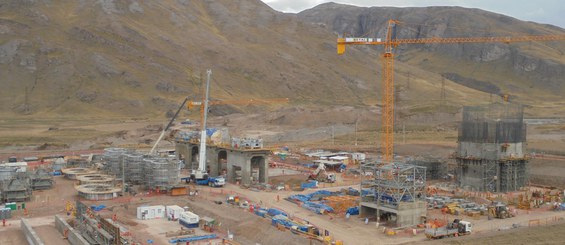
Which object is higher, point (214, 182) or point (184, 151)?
point (184, 151)

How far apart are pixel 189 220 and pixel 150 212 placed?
5.09 m

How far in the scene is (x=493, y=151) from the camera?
58.5 meters

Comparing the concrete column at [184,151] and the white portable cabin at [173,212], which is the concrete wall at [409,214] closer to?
the white portable cabin at [173,212]

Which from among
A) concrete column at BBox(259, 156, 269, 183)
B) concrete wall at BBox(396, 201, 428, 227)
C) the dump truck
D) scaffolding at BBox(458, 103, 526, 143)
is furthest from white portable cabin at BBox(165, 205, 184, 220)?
scaffolding at BBox(458, 103, 526, 143)

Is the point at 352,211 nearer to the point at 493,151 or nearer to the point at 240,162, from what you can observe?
the point at 493,151

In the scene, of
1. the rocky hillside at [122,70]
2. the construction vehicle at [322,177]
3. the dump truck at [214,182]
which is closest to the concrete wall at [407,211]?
the construction vehicle at [322,177]

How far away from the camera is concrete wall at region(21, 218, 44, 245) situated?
38.6 meters

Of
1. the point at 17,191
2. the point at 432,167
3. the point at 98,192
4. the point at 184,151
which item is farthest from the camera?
the point at 184,151

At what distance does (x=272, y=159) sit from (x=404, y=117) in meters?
60.8

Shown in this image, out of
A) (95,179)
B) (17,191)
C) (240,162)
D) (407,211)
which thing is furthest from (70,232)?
(240,162)

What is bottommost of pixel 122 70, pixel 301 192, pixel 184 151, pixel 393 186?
pixel 301 192

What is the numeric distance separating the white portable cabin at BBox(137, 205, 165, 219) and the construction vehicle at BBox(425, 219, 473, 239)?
21.4 metres

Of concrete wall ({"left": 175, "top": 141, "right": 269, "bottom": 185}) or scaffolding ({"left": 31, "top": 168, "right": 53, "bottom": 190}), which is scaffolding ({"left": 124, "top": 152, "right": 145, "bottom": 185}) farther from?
concrete wall ({"left": 175, "top": 141, "right": 269, "bottom": 185})

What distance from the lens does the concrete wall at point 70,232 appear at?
37684 mm
